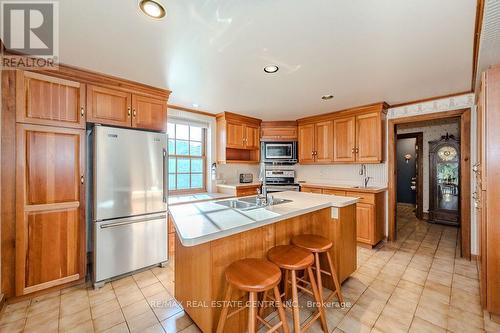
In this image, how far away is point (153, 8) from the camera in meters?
1.36

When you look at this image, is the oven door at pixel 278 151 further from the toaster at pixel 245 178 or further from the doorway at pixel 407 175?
the doorway at pixel 407 175

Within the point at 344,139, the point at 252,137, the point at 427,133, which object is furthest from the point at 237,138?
the point at 427,133

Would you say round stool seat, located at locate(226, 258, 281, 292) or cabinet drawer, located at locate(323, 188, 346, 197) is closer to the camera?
round stool seat, located at locate(226, 258, 281, 292)

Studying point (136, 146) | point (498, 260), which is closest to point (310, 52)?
point (136, 146)

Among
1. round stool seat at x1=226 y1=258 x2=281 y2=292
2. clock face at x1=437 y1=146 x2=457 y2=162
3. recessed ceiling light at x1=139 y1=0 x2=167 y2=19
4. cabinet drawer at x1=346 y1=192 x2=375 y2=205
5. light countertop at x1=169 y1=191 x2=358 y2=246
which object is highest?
recessed ceiling light at x1=139 y1=0 x2=167 y2=19

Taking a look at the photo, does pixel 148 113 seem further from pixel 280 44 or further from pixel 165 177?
pixel 280 44

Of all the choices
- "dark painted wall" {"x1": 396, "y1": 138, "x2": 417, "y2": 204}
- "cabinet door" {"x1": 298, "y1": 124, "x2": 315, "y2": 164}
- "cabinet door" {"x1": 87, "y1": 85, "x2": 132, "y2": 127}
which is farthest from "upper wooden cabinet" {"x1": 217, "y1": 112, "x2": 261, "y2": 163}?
"dark painted wall" {"x1": 396, "y1": 138, "x2": 417, "y2": 204}

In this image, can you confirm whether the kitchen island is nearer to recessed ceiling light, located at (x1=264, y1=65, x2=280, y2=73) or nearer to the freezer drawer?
the freezer drawer

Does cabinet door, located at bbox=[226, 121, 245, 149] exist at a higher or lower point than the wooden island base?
higher

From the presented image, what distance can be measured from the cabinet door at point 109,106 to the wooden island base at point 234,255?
1.68 meters

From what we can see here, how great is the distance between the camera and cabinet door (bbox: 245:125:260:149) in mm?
4309

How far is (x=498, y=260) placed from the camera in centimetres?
177

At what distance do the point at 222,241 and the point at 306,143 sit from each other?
3369 millimetres

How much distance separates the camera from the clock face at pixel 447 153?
4520 mm
